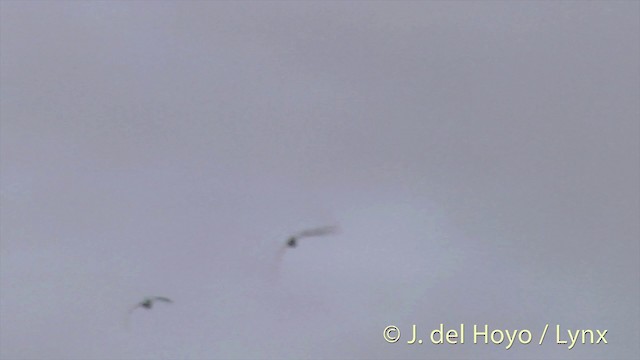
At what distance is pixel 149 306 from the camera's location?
82562 mm

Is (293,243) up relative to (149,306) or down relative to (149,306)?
up

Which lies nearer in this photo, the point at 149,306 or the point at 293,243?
the point at 293,243

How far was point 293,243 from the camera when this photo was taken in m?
73.7

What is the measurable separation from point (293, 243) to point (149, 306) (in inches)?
1481
